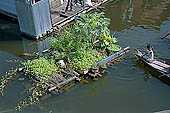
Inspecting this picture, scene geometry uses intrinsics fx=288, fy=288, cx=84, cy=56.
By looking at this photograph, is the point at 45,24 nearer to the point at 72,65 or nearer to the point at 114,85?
the point at 72,65

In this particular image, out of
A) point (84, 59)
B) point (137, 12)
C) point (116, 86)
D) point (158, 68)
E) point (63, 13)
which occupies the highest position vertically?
point (63, 13)

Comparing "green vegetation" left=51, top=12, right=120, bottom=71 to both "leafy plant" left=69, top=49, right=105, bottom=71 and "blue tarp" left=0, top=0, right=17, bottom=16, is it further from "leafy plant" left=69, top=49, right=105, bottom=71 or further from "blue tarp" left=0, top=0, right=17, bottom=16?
"blue tarp" left=0, top=0, right=17, bottom=16

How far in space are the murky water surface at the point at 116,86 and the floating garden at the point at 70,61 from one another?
388 mm

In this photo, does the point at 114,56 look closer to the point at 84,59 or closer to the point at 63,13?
the point at 84,59

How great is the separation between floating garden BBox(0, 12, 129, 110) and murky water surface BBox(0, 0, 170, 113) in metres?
0.39

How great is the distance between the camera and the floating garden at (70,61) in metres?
11.3

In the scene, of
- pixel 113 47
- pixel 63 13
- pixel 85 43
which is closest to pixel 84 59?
pixel 85 43

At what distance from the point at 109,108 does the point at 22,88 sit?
3.54 meters

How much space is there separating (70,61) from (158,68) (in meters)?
3.65

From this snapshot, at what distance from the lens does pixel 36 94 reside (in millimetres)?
10922

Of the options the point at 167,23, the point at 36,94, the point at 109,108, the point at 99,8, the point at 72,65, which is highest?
the point at 99,8

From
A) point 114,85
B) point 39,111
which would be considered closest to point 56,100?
point 39,111

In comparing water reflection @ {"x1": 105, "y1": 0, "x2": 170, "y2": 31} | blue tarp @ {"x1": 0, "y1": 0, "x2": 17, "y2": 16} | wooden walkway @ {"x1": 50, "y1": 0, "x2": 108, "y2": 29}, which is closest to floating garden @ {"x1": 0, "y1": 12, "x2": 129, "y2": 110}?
wooden walkway @ {"x1": 50, "y1": 0, "x2": 108, "y2": 29}

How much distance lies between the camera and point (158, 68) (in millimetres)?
11688
